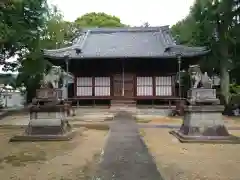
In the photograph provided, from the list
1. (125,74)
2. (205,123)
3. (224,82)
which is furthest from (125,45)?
(205,123)

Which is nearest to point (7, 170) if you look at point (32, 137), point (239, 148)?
point (32, 137)

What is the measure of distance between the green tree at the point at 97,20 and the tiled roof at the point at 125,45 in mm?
17294

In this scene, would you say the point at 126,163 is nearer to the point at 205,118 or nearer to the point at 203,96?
the point at 205,118

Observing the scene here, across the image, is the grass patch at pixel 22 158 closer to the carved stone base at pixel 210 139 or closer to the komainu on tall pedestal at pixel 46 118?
the komainu on tall pedestal at pixel 46 118

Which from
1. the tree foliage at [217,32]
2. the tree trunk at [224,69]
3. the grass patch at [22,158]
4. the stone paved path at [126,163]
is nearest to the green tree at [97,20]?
the tree foliage at [217,32]

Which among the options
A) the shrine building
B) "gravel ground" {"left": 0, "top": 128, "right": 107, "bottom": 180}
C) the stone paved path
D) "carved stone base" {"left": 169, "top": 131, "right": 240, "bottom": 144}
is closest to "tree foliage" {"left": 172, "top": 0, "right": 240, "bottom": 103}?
the shrine building

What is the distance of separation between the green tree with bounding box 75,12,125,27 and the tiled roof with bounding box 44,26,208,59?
56.7 feet

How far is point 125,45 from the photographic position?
2792 cm

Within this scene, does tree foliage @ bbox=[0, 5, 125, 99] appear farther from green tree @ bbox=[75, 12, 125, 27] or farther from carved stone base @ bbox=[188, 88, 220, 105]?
green tree @ bbox=[75, 12, 125, 27]

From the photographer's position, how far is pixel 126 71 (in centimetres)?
2609

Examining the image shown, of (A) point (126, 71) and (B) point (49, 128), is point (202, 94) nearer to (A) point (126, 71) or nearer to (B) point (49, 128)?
(B) point (49, 128)

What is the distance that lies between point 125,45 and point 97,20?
2253 cm

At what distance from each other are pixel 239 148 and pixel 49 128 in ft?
20.6

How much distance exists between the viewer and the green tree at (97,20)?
48.3m
